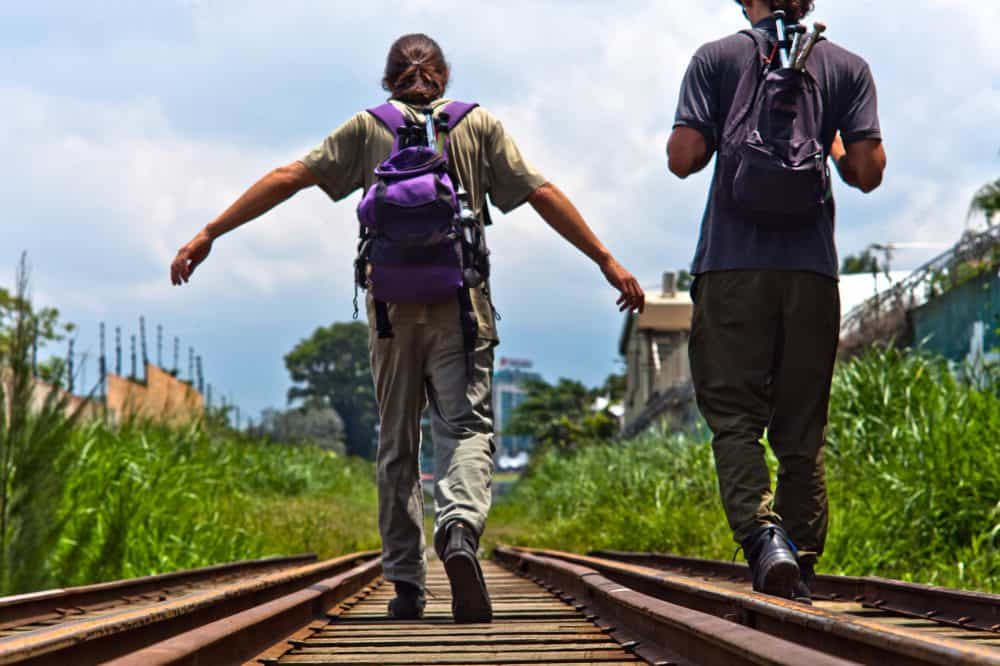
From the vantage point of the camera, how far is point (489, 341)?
181 inches

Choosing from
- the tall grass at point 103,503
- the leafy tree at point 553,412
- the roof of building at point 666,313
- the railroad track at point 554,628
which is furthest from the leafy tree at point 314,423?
the railroad track at point 554,628

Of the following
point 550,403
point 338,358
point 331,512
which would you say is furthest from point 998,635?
point 338,358

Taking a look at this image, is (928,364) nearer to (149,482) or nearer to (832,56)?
(149,482)

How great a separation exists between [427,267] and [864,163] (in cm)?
148

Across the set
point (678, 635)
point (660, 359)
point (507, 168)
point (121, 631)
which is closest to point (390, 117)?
point (507, 168)

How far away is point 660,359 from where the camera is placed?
47875 millimetres

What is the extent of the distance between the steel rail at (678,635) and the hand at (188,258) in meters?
Result: 1.85

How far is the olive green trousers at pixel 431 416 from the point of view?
14.5 feet

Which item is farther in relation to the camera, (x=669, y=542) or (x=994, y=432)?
(x=669, y=542)

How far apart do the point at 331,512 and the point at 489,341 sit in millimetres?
16528

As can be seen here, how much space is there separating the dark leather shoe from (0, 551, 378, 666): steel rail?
5.71 ft

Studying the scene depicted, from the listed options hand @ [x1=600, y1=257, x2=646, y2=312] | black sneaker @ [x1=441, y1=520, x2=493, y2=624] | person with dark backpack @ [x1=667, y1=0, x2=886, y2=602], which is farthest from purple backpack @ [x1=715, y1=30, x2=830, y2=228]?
black sneaker @ [x1=441, y1=520, x2=493, y2=624]

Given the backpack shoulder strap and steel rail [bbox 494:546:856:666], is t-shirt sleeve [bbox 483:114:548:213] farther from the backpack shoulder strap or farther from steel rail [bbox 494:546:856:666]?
steel rail [bbox 494:546:856:666]

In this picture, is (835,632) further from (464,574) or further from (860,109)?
(860,109)
